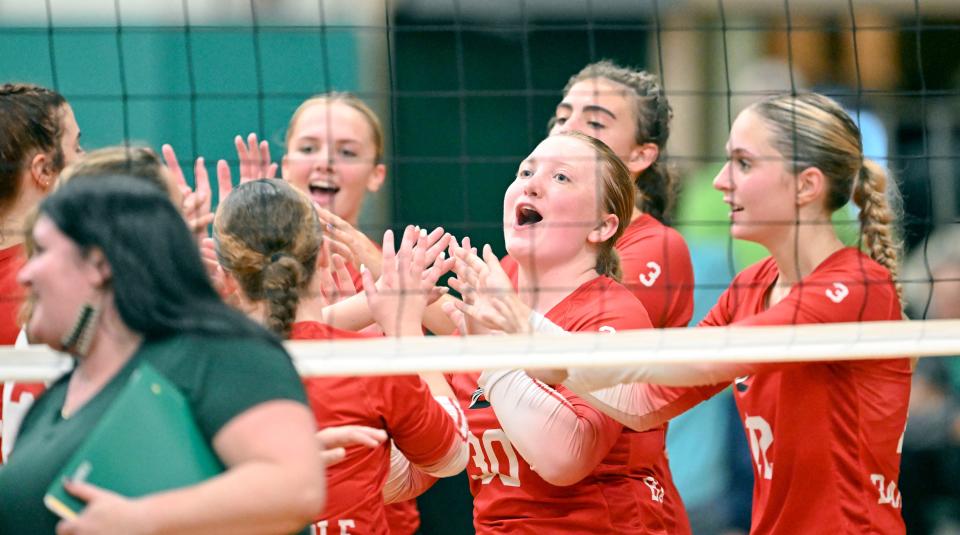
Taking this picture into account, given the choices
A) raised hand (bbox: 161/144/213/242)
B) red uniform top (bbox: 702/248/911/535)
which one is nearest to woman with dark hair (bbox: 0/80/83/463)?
raised hand (bbox: 161/144/213/242)

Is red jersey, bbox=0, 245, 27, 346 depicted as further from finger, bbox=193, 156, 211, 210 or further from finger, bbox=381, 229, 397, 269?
finger, bbox=381, 229, 397, 269

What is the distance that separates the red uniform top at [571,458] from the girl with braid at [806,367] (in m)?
0.10

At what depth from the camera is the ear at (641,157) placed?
456 cm

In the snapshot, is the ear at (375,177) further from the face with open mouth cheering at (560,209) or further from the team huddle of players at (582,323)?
the face with open mouth cheering at (560,209)

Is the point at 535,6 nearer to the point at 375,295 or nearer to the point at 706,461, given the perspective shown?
the point at 706,461

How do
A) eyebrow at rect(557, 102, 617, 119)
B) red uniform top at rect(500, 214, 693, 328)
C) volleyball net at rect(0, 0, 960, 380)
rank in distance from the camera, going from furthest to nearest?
volleyball net at rect(0, 0, 960, 380) → eyebrow at rect(557, 102, 617, 119) → red uniform top at rect(500, 214, 693, 328)

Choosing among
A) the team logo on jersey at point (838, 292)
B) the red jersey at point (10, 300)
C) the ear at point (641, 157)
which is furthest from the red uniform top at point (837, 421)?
the red jersey at point (10, 300)

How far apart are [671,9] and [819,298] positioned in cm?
458

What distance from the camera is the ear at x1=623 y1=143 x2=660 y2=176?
15.0 ft

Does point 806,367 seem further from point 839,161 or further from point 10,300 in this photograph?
point 10,300

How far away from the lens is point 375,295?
3.48 m

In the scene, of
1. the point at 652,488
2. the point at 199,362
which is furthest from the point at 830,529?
the point at 199,362

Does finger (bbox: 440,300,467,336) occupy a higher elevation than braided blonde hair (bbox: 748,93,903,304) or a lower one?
lower

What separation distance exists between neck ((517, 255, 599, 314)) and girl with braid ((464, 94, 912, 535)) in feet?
0.93
